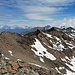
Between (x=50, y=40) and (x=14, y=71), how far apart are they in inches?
3284

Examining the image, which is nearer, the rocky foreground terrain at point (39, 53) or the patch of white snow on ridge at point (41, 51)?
the rocky foreground terrain at point (39, 53)

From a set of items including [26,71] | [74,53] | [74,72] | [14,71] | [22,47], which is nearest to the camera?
[14,71]

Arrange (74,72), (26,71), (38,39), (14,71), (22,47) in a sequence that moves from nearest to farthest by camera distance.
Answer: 1. (14,71)
2. (26,71)
3. (74,72)
4. (22,47)
5. (38,39)

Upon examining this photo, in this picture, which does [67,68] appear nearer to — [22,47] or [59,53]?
[59,53]

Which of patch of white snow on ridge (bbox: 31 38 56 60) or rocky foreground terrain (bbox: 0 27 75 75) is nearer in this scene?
rocky foreground terrain (bbox: 0 27 75 75)

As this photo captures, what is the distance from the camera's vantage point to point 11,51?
68250mm

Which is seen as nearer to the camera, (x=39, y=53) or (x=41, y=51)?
(x=39, y=53)

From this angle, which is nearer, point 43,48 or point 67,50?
point 43,48

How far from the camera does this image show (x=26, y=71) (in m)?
29.5

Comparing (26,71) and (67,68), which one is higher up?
(26,71)

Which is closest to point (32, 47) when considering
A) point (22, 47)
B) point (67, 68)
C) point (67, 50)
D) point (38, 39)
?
point (22, 47)

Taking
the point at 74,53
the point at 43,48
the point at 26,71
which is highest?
the point at 26,71

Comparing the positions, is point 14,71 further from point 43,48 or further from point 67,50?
point 67,50

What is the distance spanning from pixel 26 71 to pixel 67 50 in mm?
76266
